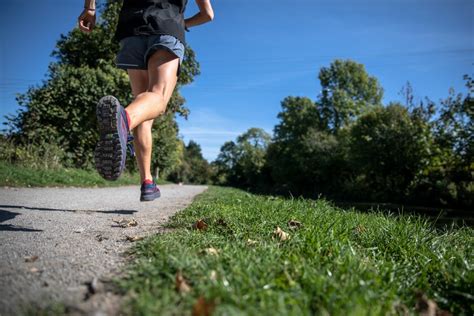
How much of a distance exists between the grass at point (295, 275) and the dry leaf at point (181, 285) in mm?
18

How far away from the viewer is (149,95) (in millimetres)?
2561

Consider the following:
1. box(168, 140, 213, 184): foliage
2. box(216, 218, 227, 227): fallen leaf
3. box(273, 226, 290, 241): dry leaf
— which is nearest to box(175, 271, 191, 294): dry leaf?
box(273, 226, 290, 241): dry leaf

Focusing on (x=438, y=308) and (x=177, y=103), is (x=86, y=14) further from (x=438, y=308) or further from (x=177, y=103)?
(x=177, y=103)

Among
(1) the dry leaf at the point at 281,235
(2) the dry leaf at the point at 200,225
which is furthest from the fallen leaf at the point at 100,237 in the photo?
(1) the dry leaf at the point at 281,235

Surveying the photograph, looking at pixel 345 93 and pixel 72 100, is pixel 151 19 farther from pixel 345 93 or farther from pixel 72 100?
pixel 345 93

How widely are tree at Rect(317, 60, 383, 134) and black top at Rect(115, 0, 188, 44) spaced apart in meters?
35.8

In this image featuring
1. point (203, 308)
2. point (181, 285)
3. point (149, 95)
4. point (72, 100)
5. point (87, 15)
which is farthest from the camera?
point (72, 100)

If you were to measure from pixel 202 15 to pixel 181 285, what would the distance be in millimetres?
2946

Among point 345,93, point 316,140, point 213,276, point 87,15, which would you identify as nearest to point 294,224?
point 213,276

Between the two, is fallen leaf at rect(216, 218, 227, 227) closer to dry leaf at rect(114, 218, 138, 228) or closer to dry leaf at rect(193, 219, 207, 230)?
dry leaf at rect(193, 219, 207, 230)

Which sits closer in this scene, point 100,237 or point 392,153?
point 100,237

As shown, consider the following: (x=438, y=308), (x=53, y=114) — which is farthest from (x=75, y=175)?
(x=438, y=308)

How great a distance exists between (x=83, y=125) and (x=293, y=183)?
2498 centimetres

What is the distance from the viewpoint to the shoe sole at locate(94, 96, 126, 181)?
80.0 inches
